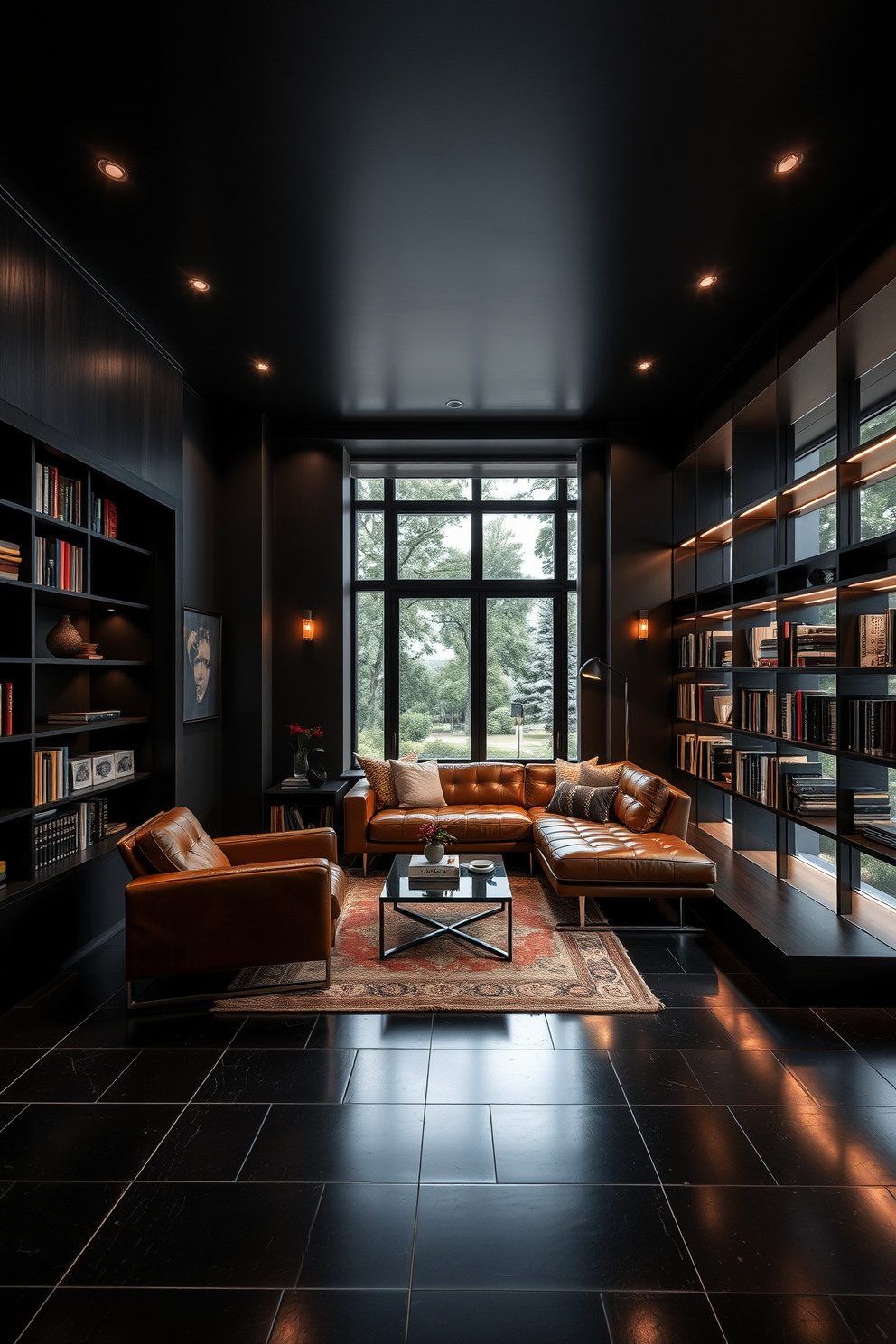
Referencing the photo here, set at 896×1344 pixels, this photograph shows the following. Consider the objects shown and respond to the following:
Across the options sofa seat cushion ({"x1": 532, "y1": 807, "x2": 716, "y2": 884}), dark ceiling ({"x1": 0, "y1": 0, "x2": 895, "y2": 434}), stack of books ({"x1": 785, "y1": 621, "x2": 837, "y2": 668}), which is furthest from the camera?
sofa seat cushion ({"x1": 532, "y1": 807, "x2": 716, "y2": 884})

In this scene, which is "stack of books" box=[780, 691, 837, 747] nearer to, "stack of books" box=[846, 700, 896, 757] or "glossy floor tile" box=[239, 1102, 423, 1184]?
"stack of books" box=[846, 700, 896, 757]

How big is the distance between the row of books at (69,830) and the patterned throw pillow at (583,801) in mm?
2977

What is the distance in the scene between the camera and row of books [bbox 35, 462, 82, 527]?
343 cm

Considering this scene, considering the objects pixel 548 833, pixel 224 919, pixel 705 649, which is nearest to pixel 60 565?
pixel 224 919

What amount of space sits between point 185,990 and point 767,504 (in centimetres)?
427

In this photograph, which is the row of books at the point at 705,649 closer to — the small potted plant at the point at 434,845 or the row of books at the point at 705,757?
the row of books at the point at 705,757

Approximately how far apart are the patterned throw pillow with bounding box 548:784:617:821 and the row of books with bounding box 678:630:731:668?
1.18m

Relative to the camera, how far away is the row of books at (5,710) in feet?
10.3

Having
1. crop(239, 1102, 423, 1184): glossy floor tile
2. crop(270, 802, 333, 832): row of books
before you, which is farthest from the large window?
crop(239, 1102, 423, 1184): glossy floor tile

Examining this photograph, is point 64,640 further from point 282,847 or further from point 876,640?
point 876,640

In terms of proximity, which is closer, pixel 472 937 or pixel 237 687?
pixel 472 937

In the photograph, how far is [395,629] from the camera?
650cm

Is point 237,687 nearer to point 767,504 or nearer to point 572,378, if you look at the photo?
point 572,378

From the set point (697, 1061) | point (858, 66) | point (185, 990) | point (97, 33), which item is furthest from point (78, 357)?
point (697, 1061)
